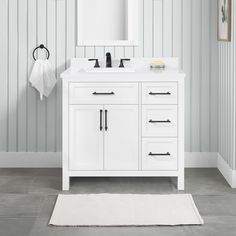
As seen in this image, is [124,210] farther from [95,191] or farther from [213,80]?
[213,80]

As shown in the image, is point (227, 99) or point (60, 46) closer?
point (227, 99)

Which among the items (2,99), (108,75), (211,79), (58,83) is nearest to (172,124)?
(108,75)

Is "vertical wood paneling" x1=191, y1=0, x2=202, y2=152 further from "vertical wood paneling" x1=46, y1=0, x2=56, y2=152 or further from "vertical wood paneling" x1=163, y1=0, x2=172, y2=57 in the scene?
"vertical wood paneling" x1=46, y1=0, x2=56, y2=152

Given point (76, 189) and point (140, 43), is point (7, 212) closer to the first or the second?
point (76, 189)

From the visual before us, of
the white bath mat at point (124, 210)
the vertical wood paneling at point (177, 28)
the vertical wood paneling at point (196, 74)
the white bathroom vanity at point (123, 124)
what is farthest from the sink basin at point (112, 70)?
the white bath mat at point (124, 210)

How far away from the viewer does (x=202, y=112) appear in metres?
5.06

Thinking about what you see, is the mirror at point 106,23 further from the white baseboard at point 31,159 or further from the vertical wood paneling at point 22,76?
the white baseboard at point 31,159

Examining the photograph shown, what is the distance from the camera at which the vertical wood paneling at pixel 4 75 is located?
16.3 feet

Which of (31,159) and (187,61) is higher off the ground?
(187,61)

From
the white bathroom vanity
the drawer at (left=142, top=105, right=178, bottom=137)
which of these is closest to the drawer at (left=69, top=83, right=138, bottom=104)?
the white bathroom vanity

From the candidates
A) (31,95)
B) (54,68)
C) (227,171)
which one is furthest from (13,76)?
(227,171)

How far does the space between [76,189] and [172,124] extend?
0.84 metres

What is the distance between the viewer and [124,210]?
148 inches

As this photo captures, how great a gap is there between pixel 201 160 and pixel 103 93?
126cm
